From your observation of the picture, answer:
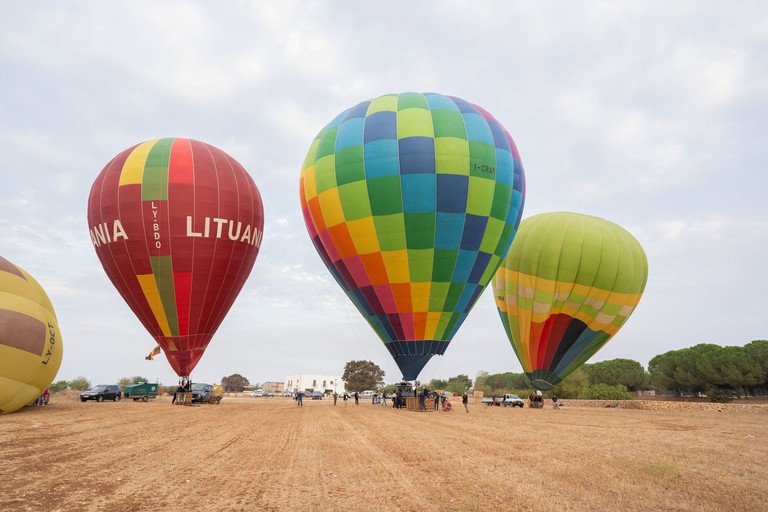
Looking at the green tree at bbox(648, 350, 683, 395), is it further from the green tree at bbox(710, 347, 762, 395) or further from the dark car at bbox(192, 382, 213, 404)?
the dark car at bbox(192, 382, 213, 404)

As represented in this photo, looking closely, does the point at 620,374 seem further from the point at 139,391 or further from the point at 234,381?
the point at 234,381

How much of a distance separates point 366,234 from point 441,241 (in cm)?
322

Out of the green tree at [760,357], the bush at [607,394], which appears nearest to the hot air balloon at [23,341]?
the bush at [607,394]

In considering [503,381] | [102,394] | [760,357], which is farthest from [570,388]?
[503,381]

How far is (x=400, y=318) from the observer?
21.9 m

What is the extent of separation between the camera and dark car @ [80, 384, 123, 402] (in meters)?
29.8

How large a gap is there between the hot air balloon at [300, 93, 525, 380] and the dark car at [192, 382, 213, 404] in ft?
53.3

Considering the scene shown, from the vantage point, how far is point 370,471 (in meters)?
8.34

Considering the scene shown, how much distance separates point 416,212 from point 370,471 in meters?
14.1

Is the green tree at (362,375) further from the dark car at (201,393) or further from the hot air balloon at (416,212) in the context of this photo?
the hot air balloon at (416,212)

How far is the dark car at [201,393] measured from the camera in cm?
3300

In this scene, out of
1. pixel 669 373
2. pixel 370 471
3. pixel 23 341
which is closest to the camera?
pixel 370 471

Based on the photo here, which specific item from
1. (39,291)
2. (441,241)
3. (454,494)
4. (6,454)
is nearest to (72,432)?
(6,454)

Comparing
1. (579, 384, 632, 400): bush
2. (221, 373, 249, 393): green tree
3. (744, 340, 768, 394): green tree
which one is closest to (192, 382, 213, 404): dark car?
(579, 384, 632, 400): bush
